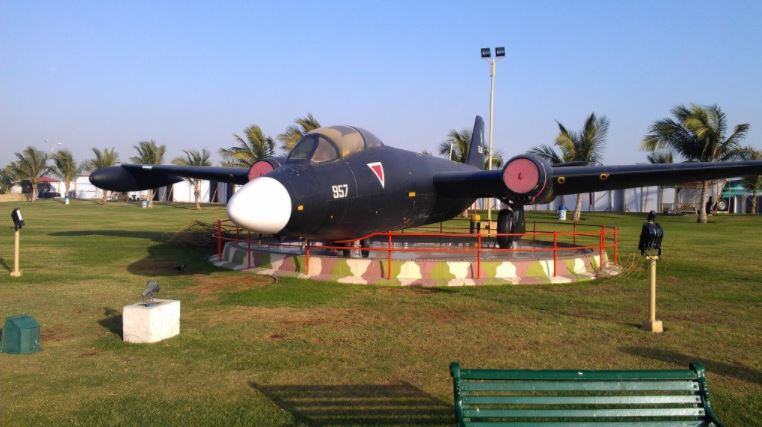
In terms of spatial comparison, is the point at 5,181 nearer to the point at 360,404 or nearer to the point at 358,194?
the point at 358,194

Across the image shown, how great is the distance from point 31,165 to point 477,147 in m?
78.5

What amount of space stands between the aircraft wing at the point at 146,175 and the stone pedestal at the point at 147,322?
984 cm

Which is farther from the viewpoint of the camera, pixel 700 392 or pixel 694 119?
pixel 694 119

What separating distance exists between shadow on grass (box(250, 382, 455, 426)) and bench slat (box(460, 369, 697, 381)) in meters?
1.53

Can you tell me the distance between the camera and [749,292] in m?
11.8

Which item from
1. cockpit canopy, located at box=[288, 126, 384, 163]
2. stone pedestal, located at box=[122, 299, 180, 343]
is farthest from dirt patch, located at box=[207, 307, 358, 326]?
cockpit canopy, located at box=[288, 126, 384, 163]

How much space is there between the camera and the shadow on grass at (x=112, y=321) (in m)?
8.12

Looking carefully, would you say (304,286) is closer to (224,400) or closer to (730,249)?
(224,400)

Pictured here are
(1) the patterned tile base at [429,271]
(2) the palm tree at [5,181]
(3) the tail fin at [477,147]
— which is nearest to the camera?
(1) the patterned tile base at [429,271]

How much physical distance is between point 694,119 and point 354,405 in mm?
43626

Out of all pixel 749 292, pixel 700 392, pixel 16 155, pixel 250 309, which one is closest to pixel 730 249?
pixel 749 292

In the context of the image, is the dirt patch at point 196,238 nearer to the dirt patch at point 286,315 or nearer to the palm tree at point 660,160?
the dirt patch at point 286,315

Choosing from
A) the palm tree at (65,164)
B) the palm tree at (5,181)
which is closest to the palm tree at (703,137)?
the palm tree at (65,164)

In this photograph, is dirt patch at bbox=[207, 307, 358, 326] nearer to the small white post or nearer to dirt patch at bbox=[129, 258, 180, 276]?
the small white post
